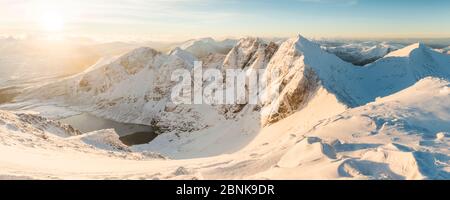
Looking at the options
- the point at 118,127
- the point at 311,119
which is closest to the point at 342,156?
the point at 311,119

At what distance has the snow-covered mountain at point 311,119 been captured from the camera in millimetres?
17842

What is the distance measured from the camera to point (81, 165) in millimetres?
25312

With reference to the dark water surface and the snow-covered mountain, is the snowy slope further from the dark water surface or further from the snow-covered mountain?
the dark water surface

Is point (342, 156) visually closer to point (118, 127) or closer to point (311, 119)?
point (311, 119)

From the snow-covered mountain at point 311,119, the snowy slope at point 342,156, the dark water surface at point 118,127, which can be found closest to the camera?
the snowy slope at point 342,156

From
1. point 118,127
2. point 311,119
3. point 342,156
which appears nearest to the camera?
point 342,156

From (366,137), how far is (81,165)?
17.5 m

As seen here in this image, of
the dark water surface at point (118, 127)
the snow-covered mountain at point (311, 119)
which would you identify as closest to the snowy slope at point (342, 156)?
the snow-covered mountain at point (311, 119)

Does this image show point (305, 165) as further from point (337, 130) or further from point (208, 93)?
point (208, 93)

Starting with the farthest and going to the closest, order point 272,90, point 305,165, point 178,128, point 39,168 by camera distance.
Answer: point 178,128 → point 272,90 → point 39,168 → point 305,165

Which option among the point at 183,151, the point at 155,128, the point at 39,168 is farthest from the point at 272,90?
the point at 39,168

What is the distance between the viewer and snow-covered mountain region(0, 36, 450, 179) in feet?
58.5

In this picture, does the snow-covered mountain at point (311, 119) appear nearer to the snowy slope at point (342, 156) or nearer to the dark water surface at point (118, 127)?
the snowy slope at point (342, 156)

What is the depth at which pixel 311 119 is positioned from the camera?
240 ft
